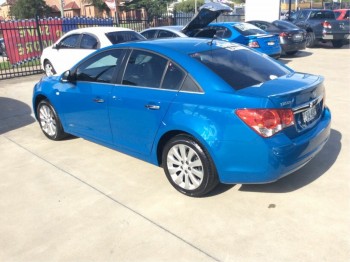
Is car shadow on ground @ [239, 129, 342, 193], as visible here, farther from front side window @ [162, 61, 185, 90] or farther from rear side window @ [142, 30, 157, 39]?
rear side window @ [142, 30, 157, 39]

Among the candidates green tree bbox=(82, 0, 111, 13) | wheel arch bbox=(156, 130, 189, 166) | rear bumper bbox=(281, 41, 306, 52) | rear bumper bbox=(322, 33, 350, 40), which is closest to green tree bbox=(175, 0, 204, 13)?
green tree bbox=(82, 0, 111, 13)

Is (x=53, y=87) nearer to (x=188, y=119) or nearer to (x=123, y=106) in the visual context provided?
(x=123, y=106)

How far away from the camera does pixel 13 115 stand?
289 inches

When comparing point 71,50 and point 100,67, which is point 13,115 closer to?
point 71,50

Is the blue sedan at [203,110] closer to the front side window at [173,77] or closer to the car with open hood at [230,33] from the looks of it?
the front side window at [173,77]

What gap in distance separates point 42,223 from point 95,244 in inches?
26.9

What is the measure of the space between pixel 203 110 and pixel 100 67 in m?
1.87

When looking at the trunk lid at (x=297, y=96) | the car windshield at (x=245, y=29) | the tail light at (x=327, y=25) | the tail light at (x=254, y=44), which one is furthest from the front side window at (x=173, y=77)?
the tail light at (x=327, y=25)

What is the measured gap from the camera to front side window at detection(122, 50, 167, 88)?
12.6ft

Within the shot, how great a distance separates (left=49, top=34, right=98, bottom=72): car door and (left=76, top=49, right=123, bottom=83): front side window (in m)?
4.60

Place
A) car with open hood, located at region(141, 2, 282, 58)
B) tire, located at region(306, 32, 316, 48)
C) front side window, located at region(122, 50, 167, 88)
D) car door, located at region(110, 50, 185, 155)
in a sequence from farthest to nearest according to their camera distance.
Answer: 1. tire, located at region(306, 32, 316, 48)
2. car with open hood, located at region(141, 2, 282, 58)
3. front side window, located at region(122, 50, 167, 88)
4. car door, located at region(110, 50, 185, 155)

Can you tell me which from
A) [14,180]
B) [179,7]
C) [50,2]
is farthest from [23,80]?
[179,7]

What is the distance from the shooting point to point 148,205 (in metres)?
3.60

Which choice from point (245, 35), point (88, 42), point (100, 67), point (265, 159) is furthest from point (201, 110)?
point (245, 35)
